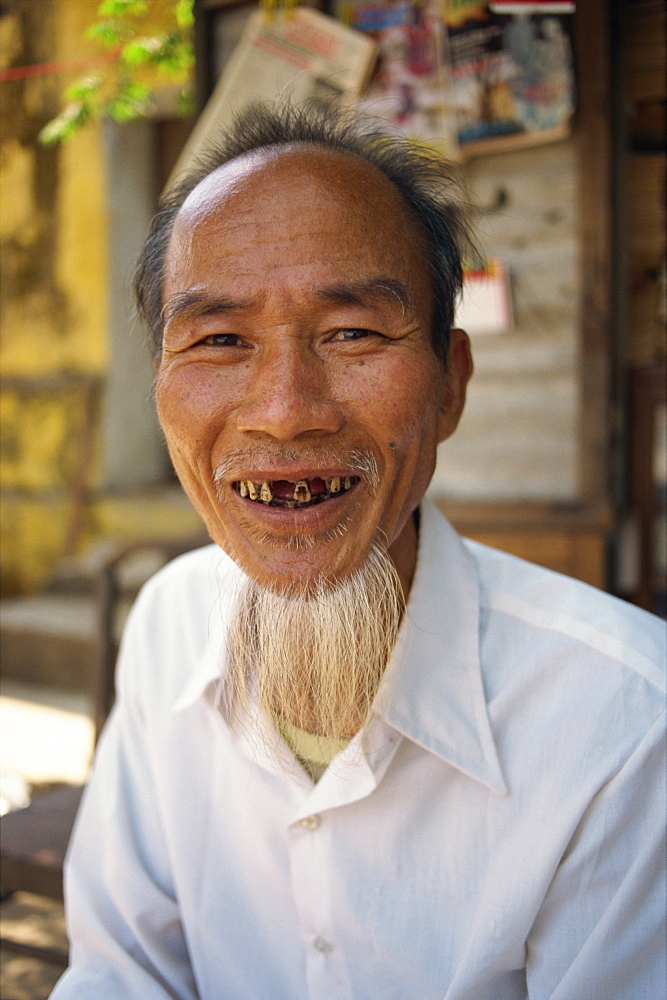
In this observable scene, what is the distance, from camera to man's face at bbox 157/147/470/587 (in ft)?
4.42

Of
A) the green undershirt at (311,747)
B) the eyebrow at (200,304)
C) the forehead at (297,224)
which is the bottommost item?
the green undershirt at (311,747)

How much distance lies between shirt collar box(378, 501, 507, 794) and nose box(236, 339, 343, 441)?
43cm

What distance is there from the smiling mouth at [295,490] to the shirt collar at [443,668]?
→ 1.04 feet

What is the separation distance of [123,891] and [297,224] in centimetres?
133

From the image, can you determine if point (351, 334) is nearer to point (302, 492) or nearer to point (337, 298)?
point (337, 298)

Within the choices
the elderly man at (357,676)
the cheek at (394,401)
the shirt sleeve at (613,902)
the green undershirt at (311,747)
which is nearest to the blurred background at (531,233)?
the elderly man at (357,676)

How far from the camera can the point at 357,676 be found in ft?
4.87

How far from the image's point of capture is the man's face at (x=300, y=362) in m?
1.35

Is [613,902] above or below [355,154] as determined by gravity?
below

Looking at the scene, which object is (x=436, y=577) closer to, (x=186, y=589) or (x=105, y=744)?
(x=186, y=589)

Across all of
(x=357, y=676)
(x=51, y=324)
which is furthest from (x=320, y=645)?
(x=51, y=324)

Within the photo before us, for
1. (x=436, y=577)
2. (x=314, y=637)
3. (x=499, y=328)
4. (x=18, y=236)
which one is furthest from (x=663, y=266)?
(x=18, y=236)

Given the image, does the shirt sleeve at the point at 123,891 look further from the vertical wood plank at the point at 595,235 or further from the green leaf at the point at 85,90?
the green leaf at the point at 85,90

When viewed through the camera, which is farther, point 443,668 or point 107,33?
point 107,33
